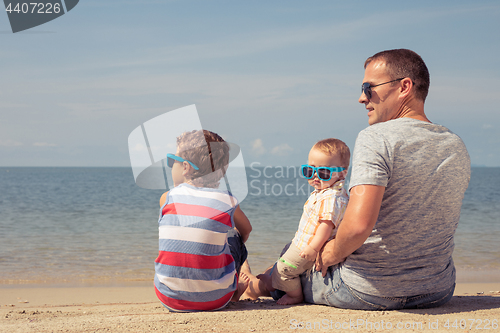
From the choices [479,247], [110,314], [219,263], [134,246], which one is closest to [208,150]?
[219,263]

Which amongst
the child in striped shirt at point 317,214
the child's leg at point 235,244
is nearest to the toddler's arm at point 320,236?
the child in striped shirt at point 317,214

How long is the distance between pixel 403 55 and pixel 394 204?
2.78ft

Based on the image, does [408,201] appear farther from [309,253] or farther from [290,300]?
[290,300]

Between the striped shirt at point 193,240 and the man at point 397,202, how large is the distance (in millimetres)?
653

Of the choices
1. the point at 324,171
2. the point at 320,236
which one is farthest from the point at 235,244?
the point at 324,171

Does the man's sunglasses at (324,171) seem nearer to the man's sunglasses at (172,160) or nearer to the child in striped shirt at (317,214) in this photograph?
the child in striped shirt at (317,214)

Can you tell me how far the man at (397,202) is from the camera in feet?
6.36

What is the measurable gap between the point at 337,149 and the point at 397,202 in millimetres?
603

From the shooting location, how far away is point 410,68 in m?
2.12

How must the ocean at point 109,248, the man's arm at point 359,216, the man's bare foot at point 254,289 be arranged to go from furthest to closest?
the ocean at point 109,248 < the man's bare foot at point 254,289 < the man's arm at point 359,216

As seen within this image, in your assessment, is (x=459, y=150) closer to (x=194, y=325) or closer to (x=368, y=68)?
(x=368, y=68)

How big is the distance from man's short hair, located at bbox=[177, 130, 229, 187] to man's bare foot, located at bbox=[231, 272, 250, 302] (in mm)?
902

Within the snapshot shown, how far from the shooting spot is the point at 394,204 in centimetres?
203

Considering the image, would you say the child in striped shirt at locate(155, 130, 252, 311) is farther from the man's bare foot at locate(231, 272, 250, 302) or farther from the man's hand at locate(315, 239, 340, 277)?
the man's hand at locate(315, 239, 340, 277)
